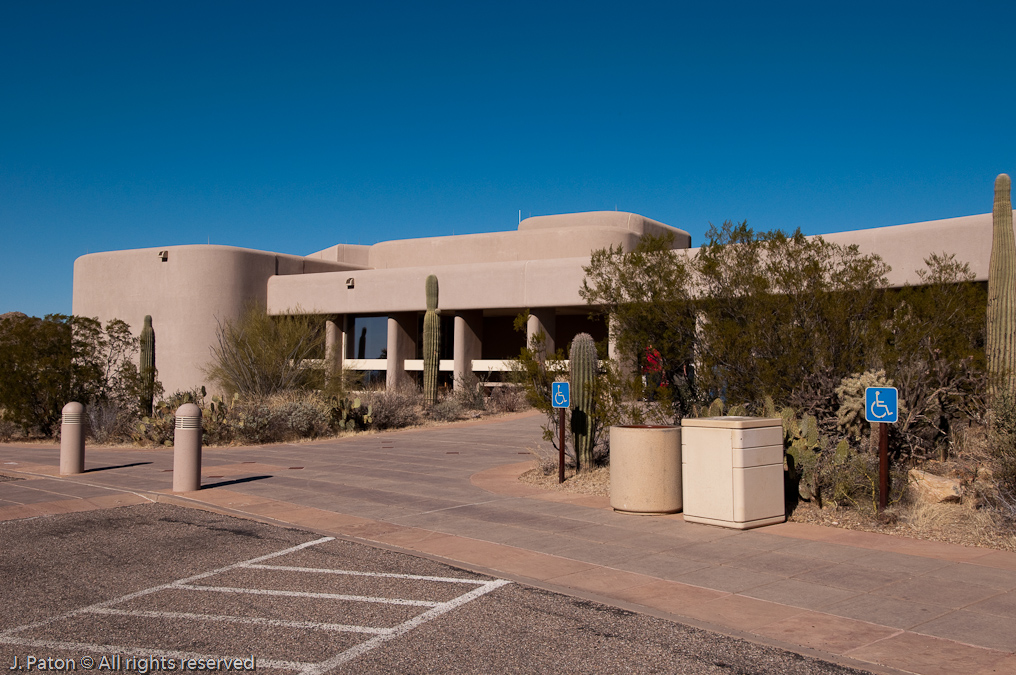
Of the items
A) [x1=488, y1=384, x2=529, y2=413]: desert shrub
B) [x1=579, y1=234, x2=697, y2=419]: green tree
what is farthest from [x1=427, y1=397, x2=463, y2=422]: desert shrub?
[x1=579, y1=234, x2=697, y2=419]: green tree

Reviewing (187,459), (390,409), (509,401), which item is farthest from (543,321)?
(187,459)

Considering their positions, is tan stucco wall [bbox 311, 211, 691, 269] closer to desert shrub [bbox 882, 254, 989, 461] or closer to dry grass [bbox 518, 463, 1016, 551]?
desert shrub [bbox 882, 254, 989, 461]

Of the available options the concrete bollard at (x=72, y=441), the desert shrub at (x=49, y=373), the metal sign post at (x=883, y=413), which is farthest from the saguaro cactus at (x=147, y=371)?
the metal sign post at (x=883, y=413)

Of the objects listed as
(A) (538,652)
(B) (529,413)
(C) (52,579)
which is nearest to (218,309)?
(B) (529,413)

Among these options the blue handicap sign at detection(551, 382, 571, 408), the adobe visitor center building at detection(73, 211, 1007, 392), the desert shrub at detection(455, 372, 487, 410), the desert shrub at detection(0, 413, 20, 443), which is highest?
the adobe visitor center building at detection(73, 211, 1007, 392)

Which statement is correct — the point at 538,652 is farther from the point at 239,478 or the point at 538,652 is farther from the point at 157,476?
the point at 157,476

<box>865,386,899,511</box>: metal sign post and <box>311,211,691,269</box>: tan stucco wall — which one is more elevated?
<box>311,211,691,269</box>: tan stucco wall

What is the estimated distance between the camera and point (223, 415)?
2130 centimetres

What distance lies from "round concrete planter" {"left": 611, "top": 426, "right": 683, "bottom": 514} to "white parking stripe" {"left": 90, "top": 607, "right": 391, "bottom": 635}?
4980 millimetres

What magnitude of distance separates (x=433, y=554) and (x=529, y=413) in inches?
852

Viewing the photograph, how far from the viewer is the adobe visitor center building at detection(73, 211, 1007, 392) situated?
34375 millimetres

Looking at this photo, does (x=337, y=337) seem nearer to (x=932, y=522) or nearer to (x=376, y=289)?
(x=376, y=289)

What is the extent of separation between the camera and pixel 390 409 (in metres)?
24.4

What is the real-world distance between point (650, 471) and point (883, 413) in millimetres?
2730
